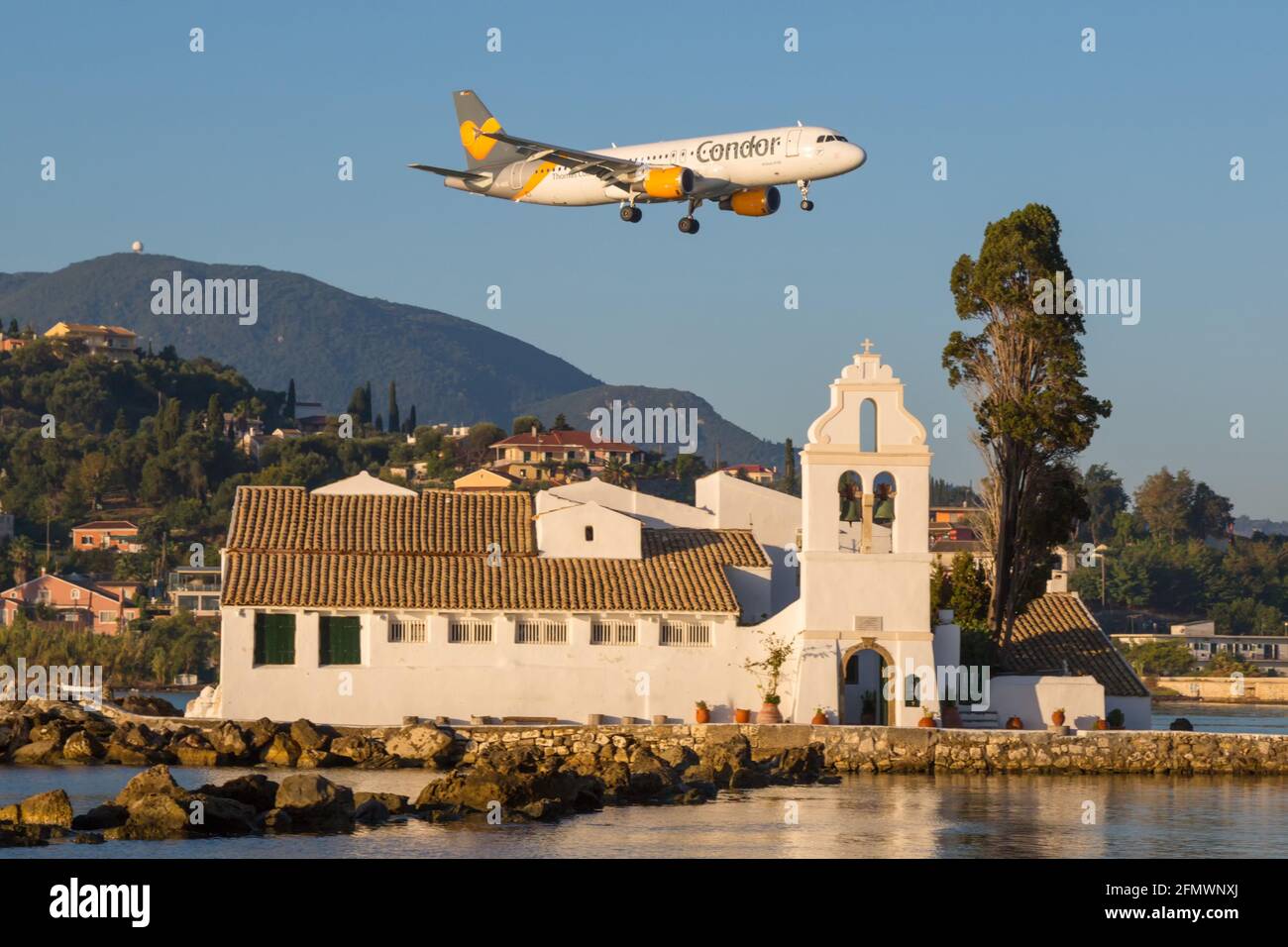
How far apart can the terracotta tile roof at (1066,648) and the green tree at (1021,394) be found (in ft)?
2.83

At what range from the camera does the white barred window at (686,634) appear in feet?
143

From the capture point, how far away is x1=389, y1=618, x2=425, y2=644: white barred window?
43375mm

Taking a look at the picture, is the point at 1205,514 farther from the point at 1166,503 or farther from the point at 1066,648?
the point at 1066,648

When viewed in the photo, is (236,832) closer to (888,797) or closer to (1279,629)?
(888,797)

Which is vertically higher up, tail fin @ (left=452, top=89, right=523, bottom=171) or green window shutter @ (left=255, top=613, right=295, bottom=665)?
tail fin @ (left=452, top=89, right=523, bottom=171)

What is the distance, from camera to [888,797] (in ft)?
120

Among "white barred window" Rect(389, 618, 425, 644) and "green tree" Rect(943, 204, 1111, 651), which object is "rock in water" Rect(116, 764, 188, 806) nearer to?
"white barred window" Rect(389, 618, 425, 644)

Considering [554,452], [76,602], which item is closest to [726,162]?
[76,602]

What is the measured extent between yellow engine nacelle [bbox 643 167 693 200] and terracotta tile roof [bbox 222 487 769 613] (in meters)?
7.94

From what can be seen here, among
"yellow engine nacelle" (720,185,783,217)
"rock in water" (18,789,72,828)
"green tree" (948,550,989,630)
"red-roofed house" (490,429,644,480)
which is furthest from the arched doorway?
"red-roofed house" (490,429,644,480)

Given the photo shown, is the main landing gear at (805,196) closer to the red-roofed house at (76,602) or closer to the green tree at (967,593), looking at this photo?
the green tree at (967,593)

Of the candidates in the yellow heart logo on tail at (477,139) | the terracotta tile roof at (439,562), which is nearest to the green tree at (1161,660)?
the yellow heart logo on tail at (477,139)

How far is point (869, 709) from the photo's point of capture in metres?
43.0

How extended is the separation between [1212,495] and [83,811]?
465 ft
